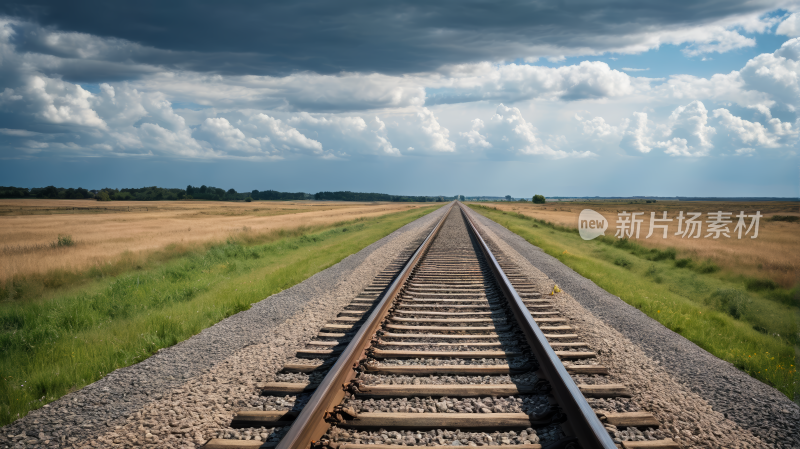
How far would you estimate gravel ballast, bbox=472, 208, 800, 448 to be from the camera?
11.5ft

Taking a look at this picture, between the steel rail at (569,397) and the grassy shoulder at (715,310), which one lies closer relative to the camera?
the steel rail at (569,397)

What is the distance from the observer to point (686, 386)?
439 cm

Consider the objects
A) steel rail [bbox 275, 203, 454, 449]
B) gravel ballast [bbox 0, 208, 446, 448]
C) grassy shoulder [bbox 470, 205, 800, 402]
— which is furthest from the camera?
grassy shoulder [bbox 470, 205, 800, 402]

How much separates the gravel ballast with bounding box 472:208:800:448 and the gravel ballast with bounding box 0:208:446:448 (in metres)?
3.60

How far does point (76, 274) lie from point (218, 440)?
13.0 meters

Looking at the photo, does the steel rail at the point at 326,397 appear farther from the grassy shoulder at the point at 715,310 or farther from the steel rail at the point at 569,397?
the grassy shoulder at the point at 715,310

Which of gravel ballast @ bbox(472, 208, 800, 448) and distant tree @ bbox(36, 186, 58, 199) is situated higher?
distant tree @ bbox(36, 186, 58, 199)

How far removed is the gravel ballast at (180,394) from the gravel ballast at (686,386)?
142 inches

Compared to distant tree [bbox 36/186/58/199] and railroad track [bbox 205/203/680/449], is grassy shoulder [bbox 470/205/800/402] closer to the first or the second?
railroad track [bbox 205/203/680/449]

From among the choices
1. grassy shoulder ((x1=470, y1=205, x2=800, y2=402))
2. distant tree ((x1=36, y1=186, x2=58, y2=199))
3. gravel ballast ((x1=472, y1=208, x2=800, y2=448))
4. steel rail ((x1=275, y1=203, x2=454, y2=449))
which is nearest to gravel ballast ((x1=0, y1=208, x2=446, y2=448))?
steel rail ((x1=275, y1=203, x2=454, y2=449))

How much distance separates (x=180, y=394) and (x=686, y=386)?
17.7ft

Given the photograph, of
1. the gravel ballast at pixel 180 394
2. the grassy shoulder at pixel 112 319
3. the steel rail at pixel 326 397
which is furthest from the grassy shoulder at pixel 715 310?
the grassy shoulder at pixel 112 319

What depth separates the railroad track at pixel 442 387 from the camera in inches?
126

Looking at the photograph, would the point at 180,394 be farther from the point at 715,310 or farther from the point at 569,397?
the point at 715,310
